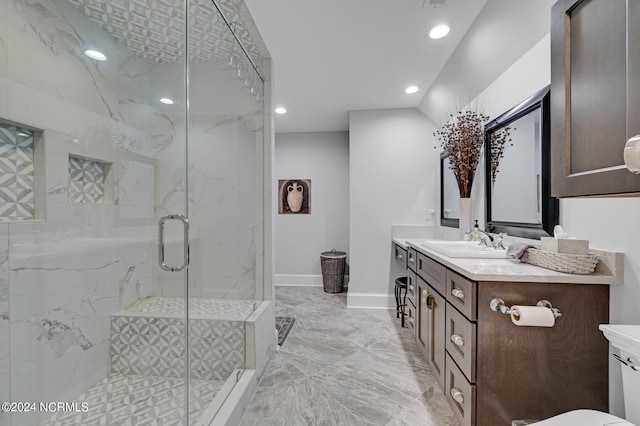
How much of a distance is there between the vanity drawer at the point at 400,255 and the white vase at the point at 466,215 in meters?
0.60

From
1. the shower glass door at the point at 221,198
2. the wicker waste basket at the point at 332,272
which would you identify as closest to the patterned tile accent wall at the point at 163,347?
the shower glass door at the point at 221,198

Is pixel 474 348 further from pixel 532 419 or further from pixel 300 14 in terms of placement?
pixel 300 14

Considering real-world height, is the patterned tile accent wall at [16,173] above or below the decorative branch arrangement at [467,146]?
below

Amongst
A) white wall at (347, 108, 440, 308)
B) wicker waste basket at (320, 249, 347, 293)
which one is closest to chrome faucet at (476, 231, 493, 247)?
white wall at (347, 108, 440, 308)

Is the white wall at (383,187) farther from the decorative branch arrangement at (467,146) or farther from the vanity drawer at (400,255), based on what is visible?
the decorative branch arrangement at (467,146)

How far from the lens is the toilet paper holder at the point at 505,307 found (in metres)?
1.09

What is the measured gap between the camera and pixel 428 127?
10.5 ft

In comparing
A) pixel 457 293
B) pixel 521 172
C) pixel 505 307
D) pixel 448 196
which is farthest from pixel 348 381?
pixel 448 196

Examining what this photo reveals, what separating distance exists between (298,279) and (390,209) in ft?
6.26

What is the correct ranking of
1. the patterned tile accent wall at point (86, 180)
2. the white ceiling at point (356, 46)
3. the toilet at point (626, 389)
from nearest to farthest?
the toilet at point (626, 389)
the patterned tile accent wall at point (86, 180)
the white ceiling at point (356, 46)

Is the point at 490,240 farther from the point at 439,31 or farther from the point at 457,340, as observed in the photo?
the point at 439,31

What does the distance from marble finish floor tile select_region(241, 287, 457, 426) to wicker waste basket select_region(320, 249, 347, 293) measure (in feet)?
3.23

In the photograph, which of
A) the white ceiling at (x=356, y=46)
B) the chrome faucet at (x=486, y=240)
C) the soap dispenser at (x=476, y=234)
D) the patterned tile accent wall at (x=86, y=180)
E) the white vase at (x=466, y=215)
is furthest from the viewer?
the white vase at (x=466, y=215)

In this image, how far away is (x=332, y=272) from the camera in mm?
3799
